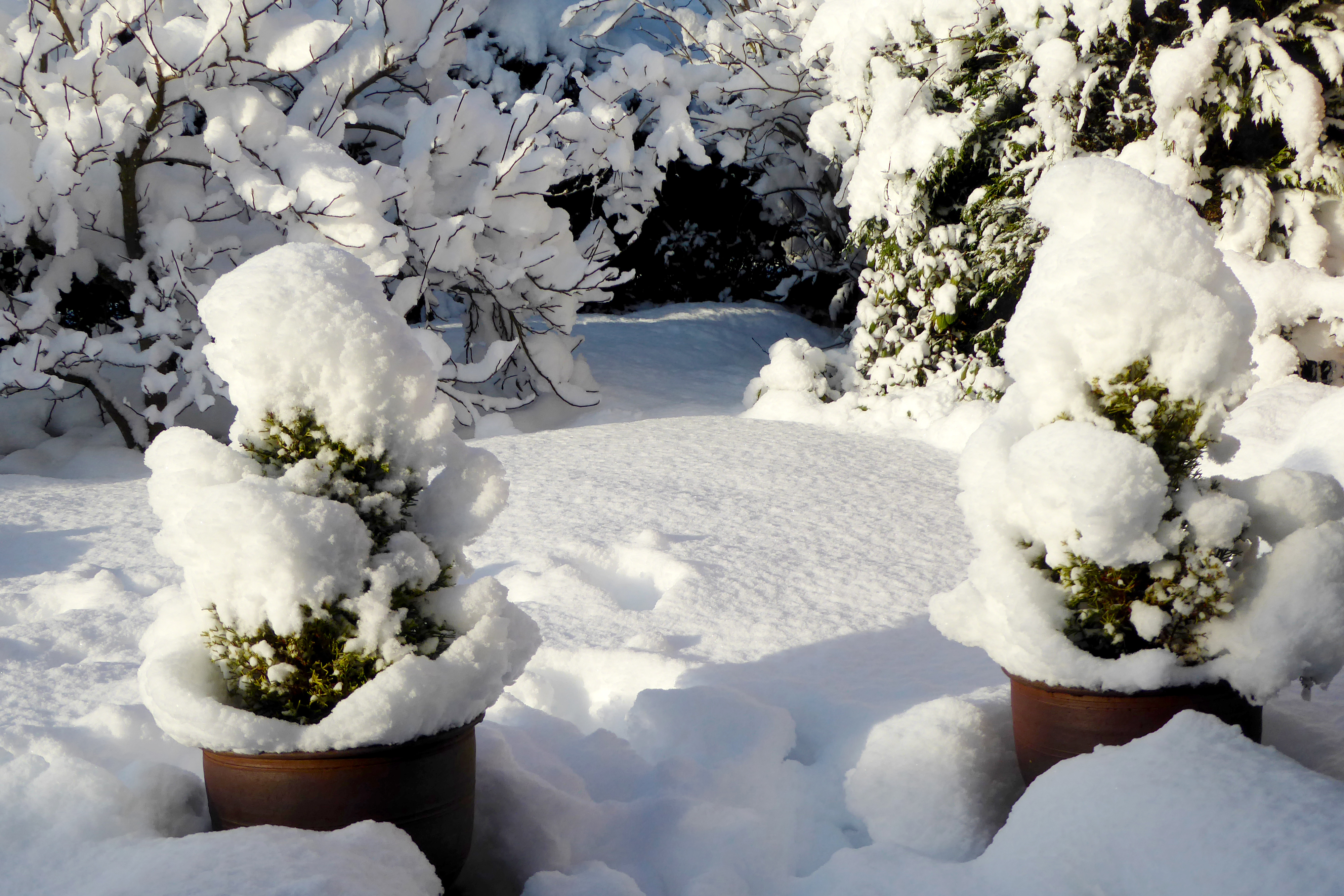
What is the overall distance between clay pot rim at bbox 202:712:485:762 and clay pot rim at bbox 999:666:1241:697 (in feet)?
3.64

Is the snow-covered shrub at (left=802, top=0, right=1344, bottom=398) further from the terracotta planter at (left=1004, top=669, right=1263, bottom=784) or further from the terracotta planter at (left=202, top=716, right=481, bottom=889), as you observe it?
the terracotta planter at (left=202, top=716, right=481, bottom=889)

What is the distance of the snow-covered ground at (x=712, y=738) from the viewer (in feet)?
4.96

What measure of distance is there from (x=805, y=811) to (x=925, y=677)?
62cm

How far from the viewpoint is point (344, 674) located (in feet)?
5.53

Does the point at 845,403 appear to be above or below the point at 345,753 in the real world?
below

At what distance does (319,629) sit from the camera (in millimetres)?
1687

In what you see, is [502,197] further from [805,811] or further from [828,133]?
[805,811]

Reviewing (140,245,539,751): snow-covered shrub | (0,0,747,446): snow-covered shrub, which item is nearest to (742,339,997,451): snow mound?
(0,0,747,446): snow-covered shrub

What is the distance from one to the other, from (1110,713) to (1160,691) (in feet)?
0.31

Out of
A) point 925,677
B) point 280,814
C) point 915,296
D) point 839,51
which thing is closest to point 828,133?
point 839,51

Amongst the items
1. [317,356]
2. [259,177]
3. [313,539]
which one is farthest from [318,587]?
[259,177]

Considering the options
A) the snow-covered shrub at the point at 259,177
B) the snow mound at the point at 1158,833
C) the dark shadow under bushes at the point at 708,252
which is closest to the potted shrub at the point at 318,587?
the snow mound at the point at 1158,833

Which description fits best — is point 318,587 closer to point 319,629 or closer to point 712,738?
point 319,629

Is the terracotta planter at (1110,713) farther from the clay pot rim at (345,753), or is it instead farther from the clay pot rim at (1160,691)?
the clay pot rim at (345,753)
